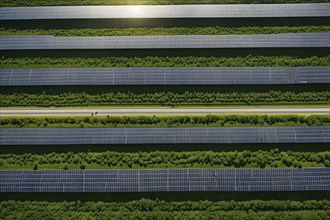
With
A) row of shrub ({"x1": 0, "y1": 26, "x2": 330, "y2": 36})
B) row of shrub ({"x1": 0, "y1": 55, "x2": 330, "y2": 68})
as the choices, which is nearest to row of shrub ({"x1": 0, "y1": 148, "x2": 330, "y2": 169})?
row of shrub ({"x1": 0, "y1": 55, "x2": 330, "y2": 68})

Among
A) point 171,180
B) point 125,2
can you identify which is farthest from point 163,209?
point 125,2

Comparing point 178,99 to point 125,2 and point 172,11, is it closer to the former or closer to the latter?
point 172,11

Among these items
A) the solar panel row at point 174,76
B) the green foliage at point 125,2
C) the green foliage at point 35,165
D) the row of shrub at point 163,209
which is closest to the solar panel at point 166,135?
the green foliage at point 35,165

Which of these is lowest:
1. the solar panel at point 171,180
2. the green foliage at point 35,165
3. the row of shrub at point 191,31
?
the solar panel at point 171,180

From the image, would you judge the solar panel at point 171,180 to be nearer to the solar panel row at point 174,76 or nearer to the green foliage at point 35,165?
the green foliage at point 35,165

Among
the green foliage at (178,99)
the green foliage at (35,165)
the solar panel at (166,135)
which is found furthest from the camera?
the green foliage at (178,99)

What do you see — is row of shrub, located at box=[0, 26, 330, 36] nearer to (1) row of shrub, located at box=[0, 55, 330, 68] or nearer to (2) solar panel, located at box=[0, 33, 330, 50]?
(2) solar panel, located at box=[0, 33, 330, 50]
